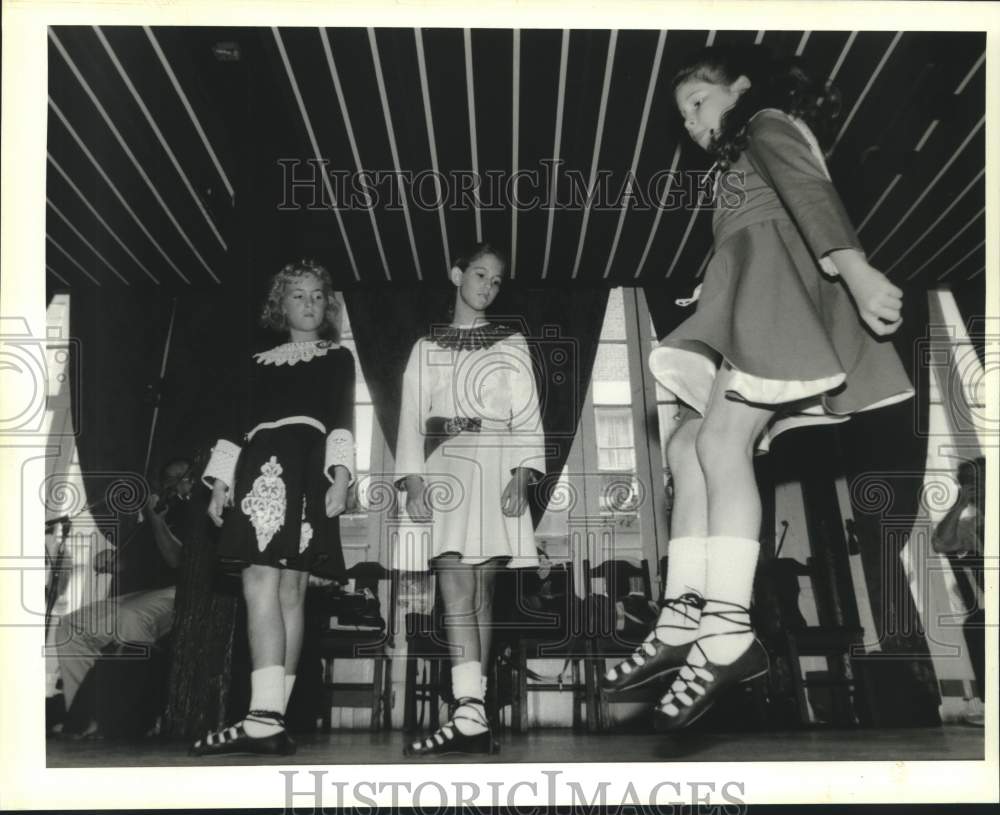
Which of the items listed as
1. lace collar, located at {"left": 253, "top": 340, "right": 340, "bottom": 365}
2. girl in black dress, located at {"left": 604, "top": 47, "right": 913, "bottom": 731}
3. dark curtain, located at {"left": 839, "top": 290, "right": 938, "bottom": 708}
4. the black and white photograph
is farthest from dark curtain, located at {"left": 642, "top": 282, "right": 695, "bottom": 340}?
lace collar, located at {"left": 253, "top": 340, "right": 340, "bottom": 365}

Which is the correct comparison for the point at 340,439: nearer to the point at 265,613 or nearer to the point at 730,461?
the point at 265,613

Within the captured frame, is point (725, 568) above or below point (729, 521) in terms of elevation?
below

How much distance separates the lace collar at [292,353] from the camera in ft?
11.4

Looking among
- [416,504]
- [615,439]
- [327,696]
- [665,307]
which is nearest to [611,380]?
[615,439]

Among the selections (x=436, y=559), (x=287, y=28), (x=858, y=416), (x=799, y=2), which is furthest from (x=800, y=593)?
(x=287, y=28)

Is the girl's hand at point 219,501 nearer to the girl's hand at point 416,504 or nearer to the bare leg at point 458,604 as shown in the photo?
the girl's hand at point 416,504

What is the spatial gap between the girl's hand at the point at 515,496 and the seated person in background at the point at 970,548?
1.23 m

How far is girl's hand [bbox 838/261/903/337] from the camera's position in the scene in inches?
104

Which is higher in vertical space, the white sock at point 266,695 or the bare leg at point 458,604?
the bare leg at point 458,604

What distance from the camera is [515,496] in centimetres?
337

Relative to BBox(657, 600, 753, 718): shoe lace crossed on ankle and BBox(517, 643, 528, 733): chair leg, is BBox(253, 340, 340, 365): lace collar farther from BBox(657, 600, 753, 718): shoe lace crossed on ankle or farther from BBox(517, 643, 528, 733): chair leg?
BBox(657, 600, 753, 718): shoe lace crossed on ankle

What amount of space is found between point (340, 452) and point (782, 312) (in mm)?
1366

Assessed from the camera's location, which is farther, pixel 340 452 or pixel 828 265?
pixel 340 452

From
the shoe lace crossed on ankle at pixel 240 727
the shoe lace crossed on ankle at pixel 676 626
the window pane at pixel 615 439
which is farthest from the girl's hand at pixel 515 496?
the shoe lace crossed on ankle at pixel 240 727
